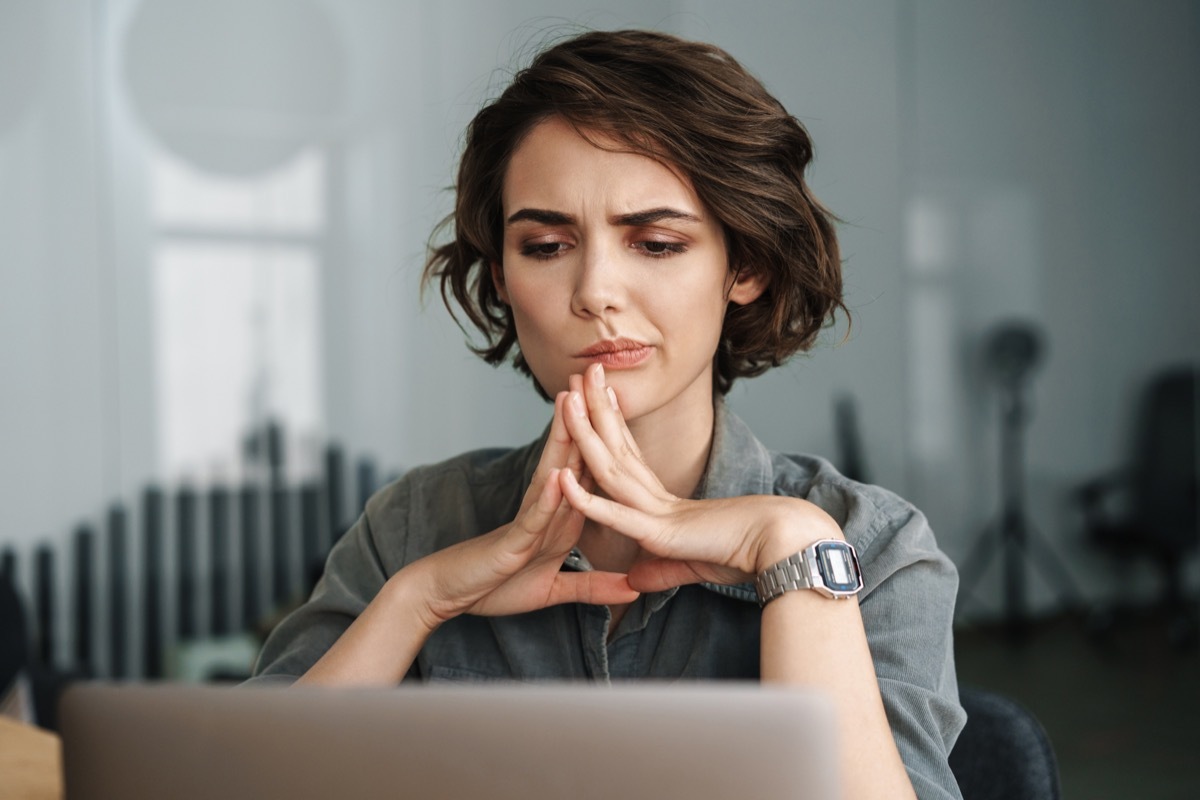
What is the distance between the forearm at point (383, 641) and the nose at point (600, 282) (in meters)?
0.34

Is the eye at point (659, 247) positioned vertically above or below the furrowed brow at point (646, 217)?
below

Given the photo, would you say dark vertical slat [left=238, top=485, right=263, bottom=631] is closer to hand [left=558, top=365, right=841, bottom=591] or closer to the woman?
the woman

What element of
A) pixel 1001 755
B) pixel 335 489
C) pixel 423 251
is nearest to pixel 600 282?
pixel 1001 755

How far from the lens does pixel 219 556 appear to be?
4.22m

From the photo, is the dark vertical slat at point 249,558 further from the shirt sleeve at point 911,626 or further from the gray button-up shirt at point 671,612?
the shirt sleeve at point 911,626

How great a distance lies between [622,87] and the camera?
4.25ft

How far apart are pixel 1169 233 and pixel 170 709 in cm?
524

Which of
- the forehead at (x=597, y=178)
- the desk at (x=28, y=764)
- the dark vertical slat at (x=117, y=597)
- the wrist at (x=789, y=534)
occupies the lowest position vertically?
the dark vertical slat at (x=117, y=597)

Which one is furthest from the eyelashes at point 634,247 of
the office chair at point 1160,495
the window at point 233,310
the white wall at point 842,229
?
the office chair at point 1160,495

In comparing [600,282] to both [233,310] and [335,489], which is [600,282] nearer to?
[233,310]

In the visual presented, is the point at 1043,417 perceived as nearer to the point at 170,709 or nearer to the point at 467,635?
the point at 467,635

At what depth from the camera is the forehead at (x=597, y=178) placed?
127 cm

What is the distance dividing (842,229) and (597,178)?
338cm

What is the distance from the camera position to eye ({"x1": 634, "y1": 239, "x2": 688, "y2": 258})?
1285mm
